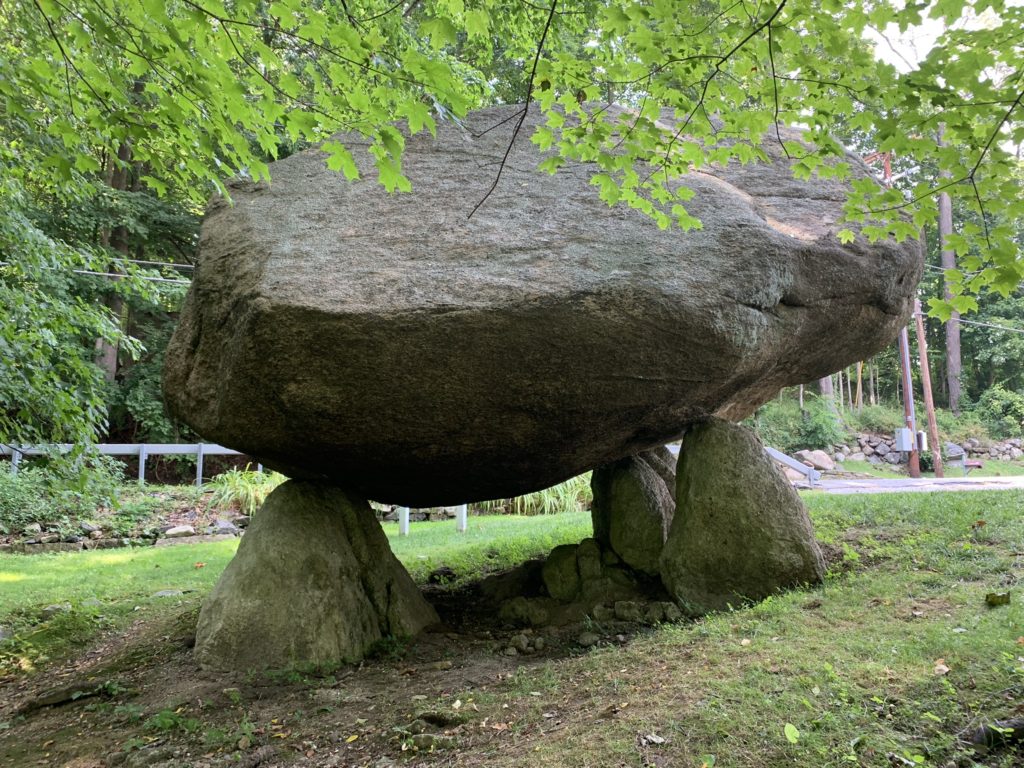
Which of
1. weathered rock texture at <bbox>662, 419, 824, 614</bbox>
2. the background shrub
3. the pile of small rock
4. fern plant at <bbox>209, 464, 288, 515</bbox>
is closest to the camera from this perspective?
weathered rock texture at <bbox>662, 419, 824, 614</bbox>

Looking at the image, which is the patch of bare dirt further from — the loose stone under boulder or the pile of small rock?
the pile of small rock

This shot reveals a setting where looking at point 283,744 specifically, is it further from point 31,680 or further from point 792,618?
point 792,618

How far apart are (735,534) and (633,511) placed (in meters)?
1.19

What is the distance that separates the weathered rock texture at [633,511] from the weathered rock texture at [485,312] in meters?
0.49

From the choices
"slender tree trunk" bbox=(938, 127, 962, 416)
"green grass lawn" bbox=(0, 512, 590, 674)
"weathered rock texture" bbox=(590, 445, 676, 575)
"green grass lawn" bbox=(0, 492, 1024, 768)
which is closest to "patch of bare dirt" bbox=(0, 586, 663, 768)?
"green grass lawn" bbox=(0, 492, 1024, 768)

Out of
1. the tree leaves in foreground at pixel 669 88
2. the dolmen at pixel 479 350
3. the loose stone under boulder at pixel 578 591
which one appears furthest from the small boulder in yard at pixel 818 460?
the tree leaves in foreground at pixel 669 88

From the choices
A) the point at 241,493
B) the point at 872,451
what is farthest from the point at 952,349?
the point at 241,493

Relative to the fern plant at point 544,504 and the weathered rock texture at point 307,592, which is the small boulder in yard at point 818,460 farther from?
the weathered rock texture at point 307,592

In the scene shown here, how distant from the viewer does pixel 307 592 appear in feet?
16.5

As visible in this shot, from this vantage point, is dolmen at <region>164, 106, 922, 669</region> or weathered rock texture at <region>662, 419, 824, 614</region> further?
weathered rock texture at <region>662, 419, 824, 614</region>

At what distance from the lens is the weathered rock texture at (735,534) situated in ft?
16.8

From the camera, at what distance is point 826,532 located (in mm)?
6844

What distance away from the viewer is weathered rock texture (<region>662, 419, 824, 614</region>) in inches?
202

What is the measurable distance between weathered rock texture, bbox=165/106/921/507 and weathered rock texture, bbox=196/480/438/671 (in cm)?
39
